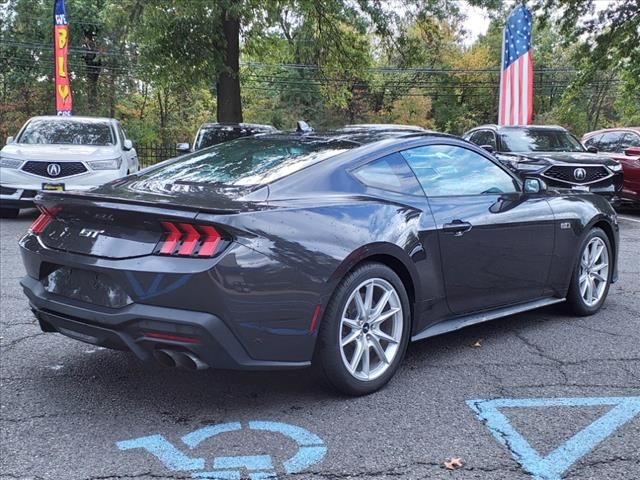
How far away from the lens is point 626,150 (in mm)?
12523

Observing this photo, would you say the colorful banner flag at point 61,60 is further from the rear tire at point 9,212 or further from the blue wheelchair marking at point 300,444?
the blue wheelchair marking at point 300,444

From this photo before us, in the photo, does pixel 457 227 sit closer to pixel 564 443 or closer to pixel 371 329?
pixel 371 329

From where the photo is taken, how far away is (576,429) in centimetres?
321

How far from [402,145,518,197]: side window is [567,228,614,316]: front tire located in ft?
3.13

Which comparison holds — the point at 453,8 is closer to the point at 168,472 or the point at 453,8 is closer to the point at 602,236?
the point at 602,236

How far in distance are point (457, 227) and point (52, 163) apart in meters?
8.17

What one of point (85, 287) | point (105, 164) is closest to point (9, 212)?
point (105, 164)

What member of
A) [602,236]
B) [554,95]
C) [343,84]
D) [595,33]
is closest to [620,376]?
[602,236]

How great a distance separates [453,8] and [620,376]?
44.8 ft

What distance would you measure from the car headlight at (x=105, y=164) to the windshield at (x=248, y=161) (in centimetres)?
675

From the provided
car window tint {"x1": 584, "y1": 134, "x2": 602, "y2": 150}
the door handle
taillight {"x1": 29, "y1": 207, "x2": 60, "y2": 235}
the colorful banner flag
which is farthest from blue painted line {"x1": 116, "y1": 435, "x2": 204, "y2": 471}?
the colorful banner flag

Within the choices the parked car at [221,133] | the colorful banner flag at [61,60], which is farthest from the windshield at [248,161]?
the colorful banner flag at [61,60]

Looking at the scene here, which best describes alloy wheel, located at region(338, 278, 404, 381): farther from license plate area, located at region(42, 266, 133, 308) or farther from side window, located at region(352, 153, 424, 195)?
license plate area, located at region(42, 266, 133, 308)

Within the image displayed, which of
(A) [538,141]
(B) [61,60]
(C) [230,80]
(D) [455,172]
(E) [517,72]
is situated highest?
(B) [61,60]
